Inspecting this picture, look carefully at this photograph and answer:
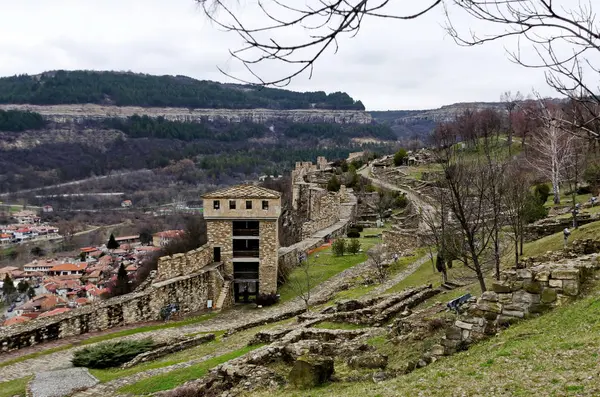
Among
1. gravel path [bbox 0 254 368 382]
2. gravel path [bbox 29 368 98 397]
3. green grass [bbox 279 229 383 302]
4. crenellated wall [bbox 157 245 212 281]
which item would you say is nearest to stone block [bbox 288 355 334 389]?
gravel path [bbox 29 368 98 397]

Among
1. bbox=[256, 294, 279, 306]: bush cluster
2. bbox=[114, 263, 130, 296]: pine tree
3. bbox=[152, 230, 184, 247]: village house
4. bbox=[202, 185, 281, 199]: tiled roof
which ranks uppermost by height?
bbox=[202, 185, 281, 199]: tiled roof

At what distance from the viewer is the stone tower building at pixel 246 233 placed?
77.2 ft

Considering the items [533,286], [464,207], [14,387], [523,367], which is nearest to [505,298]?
[533,286]

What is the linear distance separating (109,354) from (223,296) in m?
8.21

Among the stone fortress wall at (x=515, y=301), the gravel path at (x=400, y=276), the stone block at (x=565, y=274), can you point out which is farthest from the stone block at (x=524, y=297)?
the gravel path at (x=400, y=276)

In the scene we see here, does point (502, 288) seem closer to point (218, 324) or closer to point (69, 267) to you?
point (218, 324)

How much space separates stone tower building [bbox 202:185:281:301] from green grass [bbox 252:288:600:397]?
14653mm

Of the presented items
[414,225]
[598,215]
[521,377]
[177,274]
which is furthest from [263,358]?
[414,225]

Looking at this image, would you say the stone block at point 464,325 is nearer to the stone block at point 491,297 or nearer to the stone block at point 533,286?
the stone block at point 491,297

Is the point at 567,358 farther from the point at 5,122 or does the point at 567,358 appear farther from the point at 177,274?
the point at 5,122

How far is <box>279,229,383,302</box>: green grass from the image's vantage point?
2462cm

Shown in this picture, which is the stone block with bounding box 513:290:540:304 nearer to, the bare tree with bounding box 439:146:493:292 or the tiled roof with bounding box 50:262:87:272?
the bare tree with bounding box 439:146:493:292

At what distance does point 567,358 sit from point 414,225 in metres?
26.2

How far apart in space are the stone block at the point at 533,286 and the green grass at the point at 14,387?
10823 millimetres
